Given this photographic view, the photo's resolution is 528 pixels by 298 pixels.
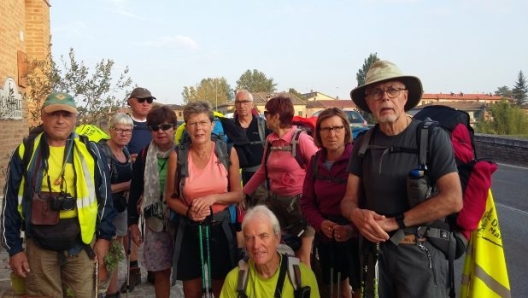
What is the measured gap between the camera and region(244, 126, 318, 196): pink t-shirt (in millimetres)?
3891

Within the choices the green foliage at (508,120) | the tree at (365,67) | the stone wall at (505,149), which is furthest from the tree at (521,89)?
the stone wall at (505,149)

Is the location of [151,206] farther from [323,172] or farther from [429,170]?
[429,170]

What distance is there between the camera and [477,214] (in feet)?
7.61

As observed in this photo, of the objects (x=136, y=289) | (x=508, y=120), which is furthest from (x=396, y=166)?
(x=508, y=120)

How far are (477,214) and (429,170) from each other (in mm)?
341

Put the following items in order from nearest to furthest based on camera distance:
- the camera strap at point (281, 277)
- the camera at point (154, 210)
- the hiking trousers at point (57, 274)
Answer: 1. the camera strap at point (281, 277)
2. the hiking trousers at point (57, 274)
3. the camera at point (154, 210)

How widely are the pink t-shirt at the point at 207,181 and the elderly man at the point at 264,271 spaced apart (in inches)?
14.1

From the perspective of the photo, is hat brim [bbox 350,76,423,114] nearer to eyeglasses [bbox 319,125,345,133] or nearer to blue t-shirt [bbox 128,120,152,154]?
eyeglasses [bbox 319,125,345,133]

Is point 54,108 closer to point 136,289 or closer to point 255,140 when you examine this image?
point 136,289

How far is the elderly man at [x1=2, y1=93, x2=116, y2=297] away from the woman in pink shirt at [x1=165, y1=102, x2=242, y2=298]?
52cm

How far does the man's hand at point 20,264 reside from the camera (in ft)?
9.35

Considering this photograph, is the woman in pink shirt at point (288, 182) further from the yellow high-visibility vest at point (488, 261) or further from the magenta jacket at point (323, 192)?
the yellow high-visibility vest at point (488, 261)

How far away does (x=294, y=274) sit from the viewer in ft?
9.35

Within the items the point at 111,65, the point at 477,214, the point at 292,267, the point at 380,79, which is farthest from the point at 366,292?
the point at 111,65
